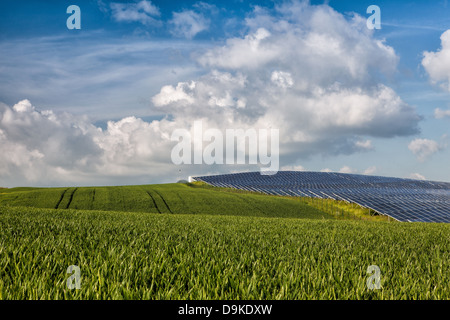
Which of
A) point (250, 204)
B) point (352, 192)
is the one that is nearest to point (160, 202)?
point (250, 204)

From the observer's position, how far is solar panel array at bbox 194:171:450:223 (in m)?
45.8

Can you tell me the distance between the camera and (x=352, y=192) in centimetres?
5988

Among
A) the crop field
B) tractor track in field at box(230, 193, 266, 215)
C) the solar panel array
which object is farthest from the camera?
tractor track in field at box(230, 193, 266, 215)

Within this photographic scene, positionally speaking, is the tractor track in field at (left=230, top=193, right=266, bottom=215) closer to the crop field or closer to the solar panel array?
the crop field

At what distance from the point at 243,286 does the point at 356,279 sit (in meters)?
1.80

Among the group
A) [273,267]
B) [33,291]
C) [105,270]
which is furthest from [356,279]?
[33,291]

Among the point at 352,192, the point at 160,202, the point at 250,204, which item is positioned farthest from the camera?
the point at 352,192

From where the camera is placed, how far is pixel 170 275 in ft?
17.5

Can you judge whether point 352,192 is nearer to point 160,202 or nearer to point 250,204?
point 250,204

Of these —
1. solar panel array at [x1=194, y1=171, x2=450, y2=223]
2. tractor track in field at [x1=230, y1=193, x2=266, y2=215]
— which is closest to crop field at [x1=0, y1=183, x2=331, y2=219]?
tractor track in field at [x1=230, y1=193, x2=266, y2=215]

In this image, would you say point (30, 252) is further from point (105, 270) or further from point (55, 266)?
point (105, 270)

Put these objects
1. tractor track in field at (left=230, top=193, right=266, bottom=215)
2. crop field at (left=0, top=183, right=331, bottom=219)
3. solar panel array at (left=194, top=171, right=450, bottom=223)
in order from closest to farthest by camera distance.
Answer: crop field at (left=0, top=183, right=331, bottom=219), solar panel array at (left=194, top=171, right=450, bottom=223), tractor track in field at (left=230, top=193, right=266, bottom=215)

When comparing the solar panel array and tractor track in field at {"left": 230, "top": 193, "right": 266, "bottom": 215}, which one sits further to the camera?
tractor track in field at {"left": 230, "top": 193, "right": 266, "bottom": 215}
